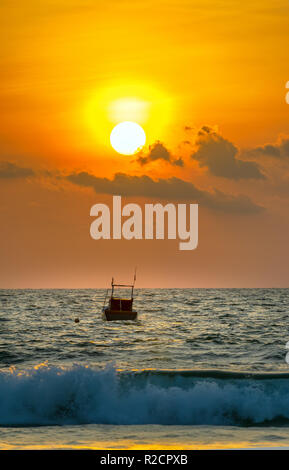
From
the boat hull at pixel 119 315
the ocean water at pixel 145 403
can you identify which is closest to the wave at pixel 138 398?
the ocean water at pixel 145 403

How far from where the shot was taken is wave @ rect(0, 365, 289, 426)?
68.2 ft

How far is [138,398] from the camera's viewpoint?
22.5 metres

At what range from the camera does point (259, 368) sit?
29.7 meters

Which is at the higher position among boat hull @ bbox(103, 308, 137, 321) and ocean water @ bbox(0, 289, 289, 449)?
boat hull @ bbox(103, 308, 137, 321)

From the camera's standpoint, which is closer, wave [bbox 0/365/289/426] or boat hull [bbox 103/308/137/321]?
wave [bbox 0/365/289/426]

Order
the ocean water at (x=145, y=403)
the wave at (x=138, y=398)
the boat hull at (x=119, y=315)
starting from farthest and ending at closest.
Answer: the boat hull at (x=119, y=315)
the wave at (x=138, y=398)
the ocean water at (x=145, y=403)

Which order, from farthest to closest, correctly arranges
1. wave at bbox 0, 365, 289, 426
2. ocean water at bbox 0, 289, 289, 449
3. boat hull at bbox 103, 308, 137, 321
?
boat hull at bbox 103, 308, 137, 321, wave at bbox 0, 365, 289, 426, ocean water at bbox 0, 289, 289, 449

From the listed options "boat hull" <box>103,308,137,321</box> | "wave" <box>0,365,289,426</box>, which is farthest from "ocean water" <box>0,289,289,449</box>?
"boat hull" <box>103,308,137,321</box>

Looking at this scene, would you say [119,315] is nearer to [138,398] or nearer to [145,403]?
[138,398]

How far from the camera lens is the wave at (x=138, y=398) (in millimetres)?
20781

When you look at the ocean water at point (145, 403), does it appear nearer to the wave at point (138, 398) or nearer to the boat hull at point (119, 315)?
the wave at point (138, 398)

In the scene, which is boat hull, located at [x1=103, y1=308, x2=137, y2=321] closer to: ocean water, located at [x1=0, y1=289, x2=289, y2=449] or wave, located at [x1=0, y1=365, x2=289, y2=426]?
ocean water, located at [x1=0, y1=289, x2=289, y2=449]

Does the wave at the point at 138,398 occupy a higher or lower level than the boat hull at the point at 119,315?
lower
